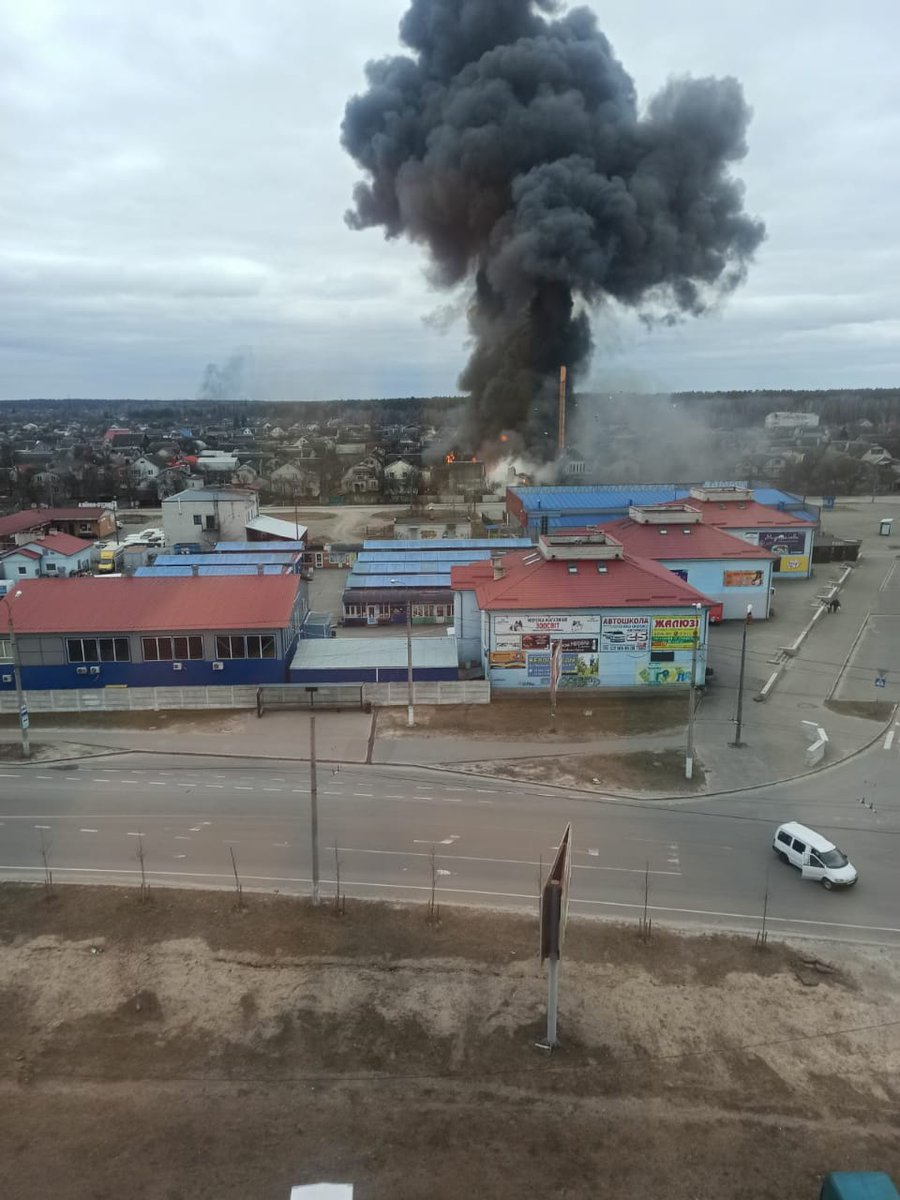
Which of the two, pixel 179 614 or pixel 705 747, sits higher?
pixel 179 614

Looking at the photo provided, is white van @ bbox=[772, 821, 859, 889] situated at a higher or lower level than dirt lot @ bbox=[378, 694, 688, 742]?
higher

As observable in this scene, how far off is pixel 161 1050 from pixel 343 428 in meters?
185

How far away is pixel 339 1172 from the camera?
1073cm

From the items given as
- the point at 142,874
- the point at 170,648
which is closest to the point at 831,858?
the point at 142,874

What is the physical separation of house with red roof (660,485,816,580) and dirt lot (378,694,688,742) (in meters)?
A: 25.4

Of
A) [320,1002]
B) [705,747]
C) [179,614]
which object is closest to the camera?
[320,1002]

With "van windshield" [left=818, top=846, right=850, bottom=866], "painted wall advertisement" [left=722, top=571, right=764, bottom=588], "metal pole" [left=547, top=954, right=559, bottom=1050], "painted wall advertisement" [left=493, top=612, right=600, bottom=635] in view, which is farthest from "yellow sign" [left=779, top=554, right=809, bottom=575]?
"metal pole" [left=547, top=954, right=559, bottom=1050]

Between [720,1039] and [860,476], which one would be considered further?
[860,476]

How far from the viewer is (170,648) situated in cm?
3045

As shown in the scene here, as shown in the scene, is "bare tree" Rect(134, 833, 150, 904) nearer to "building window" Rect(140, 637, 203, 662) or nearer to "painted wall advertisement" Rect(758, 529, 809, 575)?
"building window" Rect(140, 637, 203, 662)

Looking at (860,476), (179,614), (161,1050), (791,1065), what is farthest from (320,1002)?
(860,476)

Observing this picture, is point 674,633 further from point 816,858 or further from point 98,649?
point 98,649

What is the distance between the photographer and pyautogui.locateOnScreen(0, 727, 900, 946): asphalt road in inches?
687

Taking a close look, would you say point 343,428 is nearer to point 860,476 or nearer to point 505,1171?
point 860,476
